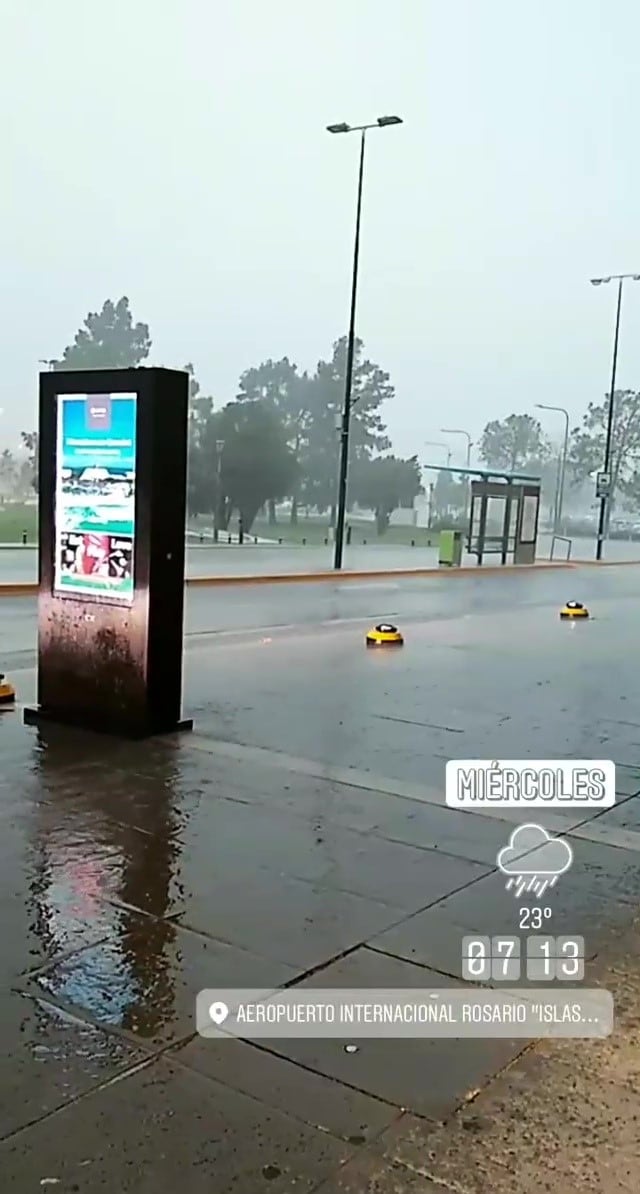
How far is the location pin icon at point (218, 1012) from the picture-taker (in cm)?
323

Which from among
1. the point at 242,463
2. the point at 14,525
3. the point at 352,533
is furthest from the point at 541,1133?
the point at 352,533

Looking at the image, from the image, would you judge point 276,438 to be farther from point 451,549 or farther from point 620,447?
point 620,447

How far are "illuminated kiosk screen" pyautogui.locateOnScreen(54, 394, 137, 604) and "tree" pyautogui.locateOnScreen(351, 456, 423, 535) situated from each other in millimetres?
43131

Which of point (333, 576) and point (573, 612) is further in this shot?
point (333, 576)

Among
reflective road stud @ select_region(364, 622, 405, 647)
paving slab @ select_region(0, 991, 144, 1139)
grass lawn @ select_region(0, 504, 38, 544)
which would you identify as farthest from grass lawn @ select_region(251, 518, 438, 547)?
paving slab @ select_region(0, 991, 144, 1139)

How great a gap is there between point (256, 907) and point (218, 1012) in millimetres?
823

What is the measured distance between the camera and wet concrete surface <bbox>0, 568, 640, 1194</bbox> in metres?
2.65

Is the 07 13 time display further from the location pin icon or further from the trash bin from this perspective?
the trash bin

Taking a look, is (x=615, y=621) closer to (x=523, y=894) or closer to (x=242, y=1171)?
(x=523, y=894)

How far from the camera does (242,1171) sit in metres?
2.52

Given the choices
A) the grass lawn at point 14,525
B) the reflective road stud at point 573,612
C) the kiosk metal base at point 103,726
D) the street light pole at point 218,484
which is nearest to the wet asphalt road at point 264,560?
the grass lawn at point 14,525

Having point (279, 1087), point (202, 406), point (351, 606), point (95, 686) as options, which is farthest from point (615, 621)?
point (202, 406)

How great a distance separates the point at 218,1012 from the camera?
3270 millimetres

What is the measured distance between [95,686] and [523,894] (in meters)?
3.39
